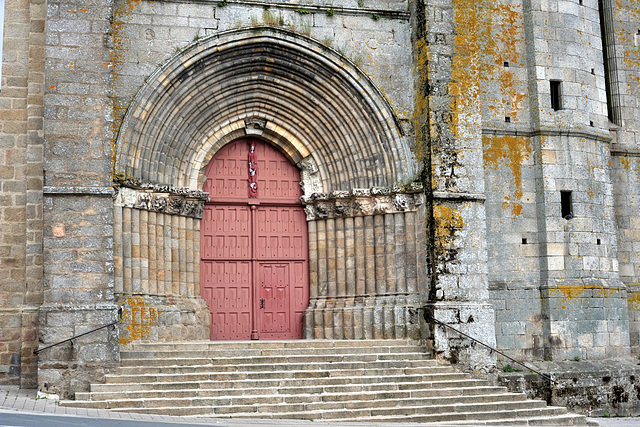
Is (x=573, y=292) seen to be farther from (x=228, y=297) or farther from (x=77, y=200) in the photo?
(x=77, y=200)

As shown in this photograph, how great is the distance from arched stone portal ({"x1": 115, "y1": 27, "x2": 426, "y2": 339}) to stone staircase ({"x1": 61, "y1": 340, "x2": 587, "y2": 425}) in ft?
2.71

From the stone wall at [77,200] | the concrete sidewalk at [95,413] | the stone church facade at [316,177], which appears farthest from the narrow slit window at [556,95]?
the stone wall at [77,200]

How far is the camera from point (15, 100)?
38.5 feet

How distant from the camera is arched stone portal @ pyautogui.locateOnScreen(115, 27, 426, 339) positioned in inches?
466

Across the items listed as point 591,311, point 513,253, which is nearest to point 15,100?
point 513,253

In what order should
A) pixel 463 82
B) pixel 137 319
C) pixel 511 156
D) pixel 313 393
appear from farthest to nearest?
pixel 511 156 < pixel 463 82 < pixel 137 319 < pixel 313 393

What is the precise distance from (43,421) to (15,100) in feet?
16.9

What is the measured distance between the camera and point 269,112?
13055 mm

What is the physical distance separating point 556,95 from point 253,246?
5437 millimetres

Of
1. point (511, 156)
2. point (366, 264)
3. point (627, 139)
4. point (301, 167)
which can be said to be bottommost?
point (366, 264)

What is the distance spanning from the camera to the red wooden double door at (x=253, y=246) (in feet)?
42.1

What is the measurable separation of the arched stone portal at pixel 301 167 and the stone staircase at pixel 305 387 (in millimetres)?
827

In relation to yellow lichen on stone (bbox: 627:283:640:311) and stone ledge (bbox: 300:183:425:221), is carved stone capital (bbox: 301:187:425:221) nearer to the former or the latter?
stone ledge (bbox: 300:183:425:221)

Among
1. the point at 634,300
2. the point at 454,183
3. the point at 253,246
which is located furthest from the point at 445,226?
the point at 634,300
